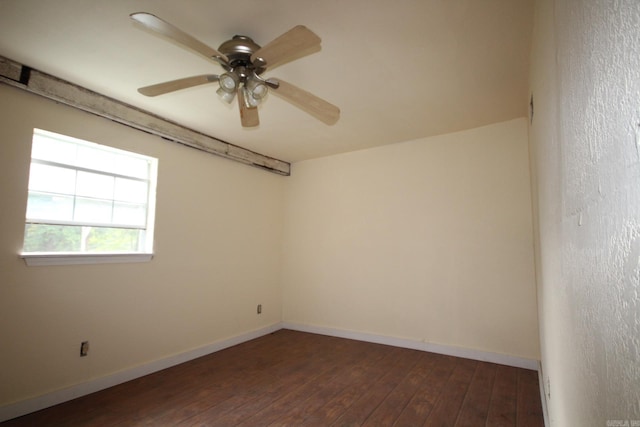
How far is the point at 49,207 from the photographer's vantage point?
2.56 m

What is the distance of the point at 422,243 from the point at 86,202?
3.56 metres

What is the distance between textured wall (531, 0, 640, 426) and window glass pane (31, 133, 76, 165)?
11.0 feet

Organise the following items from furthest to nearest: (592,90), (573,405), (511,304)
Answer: (511,304) → (573,405) → (592,90)

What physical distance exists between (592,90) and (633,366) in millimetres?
519

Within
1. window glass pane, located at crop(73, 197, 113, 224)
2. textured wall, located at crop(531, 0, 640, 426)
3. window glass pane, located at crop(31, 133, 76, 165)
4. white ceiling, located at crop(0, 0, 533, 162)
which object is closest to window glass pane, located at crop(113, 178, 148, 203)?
window glass pane, located at crop(73, 197, 113, 224)

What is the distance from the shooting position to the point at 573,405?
3.23ft

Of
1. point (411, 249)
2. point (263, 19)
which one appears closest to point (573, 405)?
point (263, 19)

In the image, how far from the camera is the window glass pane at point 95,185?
2.77 m

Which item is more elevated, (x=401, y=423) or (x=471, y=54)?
(x=471, y=54)

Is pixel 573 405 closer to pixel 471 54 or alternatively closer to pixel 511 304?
pixel 471 54

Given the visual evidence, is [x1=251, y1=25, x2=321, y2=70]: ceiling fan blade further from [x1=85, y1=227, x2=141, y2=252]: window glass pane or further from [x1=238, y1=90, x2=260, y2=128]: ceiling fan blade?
[x1=85, y1=227, x2=141, y2=252]: window glass pane

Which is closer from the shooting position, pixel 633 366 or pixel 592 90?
pixel 633 366

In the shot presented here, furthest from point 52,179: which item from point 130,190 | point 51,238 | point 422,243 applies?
point 422,243

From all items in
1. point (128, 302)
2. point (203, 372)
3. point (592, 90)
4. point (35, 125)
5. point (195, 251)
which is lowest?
point (203, 372)
